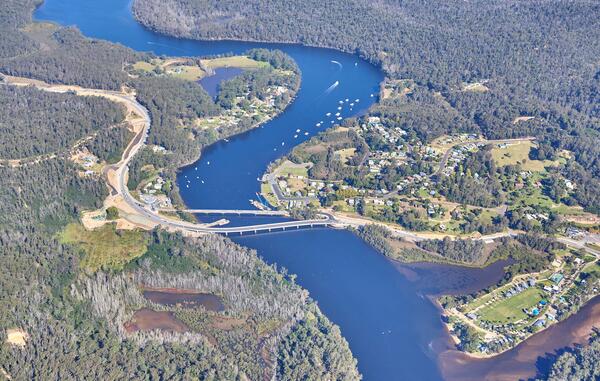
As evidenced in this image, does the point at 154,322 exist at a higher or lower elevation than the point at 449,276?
lower

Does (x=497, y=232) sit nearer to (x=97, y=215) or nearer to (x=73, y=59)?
(x=97, y=215)

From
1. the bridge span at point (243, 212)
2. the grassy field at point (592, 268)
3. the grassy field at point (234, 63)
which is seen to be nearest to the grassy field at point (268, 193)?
the bridge span at point (243, 212)

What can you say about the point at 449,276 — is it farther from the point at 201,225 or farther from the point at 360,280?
the point at 201,225

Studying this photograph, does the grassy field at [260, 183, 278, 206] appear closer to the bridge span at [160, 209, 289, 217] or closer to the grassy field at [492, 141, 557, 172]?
the bridge span at [160, 209, 289, 217]

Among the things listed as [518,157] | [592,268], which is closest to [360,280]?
[592,268]

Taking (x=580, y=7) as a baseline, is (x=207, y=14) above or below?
below

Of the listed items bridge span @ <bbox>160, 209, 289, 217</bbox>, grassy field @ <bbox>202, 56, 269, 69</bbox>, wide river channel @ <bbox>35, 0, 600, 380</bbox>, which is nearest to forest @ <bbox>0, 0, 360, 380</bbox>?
wide river channel @ <bbox>35, 0, 600, 380</bbox>

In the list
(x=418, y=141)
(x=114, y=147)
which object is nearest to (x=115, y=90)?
(x=114, y=147)
